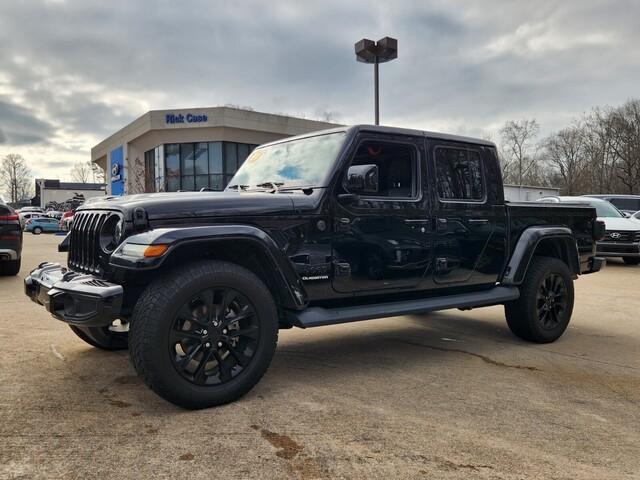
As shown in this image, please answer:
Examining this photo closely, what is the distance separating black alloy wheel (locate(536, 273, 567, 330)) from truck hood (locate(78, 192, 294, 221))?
2.93m

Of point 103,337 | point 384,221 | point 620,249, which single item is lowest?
point 103,337

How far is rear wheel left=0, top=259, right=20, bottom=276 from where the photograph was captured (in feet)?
31.6

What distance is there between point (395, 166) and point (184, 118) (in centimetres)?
3096

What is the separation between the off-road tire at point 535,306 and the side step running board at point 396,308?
0.53 ft

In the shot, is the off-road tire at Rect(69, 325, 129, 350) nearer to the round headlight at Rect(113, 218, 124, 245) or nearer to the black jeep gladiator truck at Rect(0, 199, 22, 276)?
the round headlight at Rect(113, 218, 124, 245)

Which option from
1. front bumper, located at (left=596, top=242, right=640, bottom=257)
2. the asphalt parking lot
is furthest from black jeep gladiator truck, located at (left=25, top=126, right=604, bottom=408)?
front bumper, located at (left=596, top=242, right=640, bottom=257)

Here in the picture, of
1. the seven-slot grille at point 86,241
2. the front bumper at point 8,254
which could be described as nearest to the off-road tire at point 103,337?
the seven-slot grille at point 86,241

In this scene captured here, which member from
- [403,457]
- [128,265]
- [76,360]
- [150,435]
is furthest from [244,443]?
[76,360]

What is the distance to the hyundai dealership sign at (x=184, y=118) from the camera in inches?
1284

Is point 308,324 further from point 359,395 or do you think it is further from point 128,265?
point 128,265

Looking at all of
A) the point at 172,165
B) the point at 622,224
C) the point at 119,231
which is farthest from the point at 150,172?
the point at 119,231

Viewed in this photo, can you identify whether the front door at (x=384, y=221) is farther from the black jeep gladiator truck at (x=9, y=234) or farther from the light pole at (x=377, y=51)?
the light pole at (x=377, y=51)

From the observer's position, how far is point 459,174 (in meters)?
4.74

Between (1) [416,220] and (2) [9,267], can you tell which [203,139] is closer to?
(2) [9,267]
